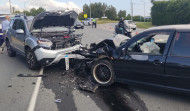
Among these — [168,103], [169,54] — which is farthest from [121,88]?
[169,54]

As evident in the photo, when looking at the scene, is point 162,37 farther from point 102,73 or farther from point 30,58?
point 30,58

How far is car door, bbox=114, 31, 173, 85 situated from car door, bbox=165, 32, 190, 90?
0.12m

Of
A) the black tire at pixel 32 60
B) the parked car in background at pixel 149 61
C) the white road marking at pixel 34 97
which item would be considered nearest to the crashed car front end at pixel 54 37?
the black tire at pixel 32 60

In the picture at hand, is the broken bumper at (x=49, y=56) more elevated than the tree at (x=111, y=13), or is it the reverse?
the tree at (x=111, y=13)

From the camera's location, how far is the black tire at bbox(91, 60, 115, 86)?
5023mm

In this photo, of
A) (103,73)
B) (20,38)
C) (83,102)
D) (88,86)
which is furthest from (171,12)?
(83,102)

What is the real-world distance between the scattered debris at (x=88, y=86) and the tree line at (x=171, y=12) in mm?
31005

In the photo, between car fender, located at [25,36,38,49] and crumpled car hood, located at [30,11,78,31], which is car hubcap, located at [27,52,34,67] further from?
crumpled car hood, located at [30,11,78,31]

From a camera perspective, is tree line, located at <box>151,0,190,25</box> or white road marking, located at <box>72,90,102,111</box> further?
tree line, located at <box>151,0,190,25</box>

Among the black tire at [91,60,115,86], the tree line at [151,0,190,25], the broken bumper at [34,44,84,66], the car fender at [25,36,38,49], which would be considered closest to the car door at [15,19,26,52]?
the car fender at [25,36,38,49]

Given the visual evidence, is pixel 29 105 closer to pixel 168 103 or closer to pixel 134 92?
pixel 134 92

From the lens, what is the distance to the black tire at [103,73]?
502 centimetres

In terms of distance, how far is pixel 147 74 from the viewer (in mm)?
4363

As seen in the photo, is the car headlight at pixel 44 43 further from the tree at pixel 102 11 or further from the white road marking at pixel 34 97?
the tree at pixel 102 11
